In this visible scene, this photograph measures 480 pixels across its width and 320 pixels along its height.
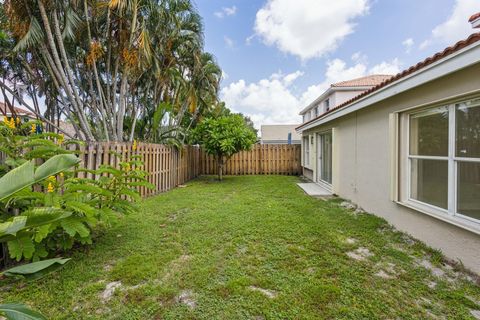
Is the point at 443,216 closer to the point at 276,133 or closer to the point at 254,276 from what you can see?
the point at 254,276

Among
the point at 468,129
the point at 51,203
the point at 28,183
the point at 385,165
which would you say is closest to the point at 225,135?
the point at 385,165

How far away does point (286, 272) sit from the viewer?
2.73 metres

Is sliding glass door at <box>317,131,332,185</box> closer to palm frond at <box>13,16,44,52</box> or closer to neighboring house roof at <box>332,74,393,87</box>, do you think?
neighboring house roof at <box>332,74,393,87</box>

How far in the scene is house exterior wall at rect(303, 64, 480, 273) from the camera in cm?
283

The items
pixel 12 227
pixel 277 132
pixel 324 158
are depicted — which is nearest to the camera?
pixel 12 227

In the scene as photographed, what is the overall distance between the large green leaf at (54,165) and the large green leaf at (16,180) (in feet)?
0.09

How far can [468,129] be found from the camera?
2928 mm

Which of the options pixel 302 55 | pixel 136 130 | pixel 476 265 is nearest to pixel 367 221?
pixel 476 265

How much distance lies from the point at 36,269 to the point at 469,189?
4155mm

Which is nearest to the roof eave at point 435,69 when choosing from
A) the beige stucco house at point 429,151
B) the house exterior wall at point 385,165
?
the beige stucco house at point 429,151

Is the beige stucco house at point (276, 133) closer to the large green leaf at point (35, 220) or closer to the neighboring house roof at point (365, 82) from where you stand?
the neighboring house roof at point (365, 82)

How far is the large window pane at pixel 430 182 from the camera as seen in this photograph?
10.8ft

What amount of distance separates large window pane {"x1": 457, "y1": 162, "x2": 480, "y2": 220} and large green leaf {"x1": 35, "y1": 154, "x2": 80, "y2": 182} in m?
3.95

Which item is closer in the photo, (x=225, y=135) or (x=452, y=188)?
(x=452, y=188)
